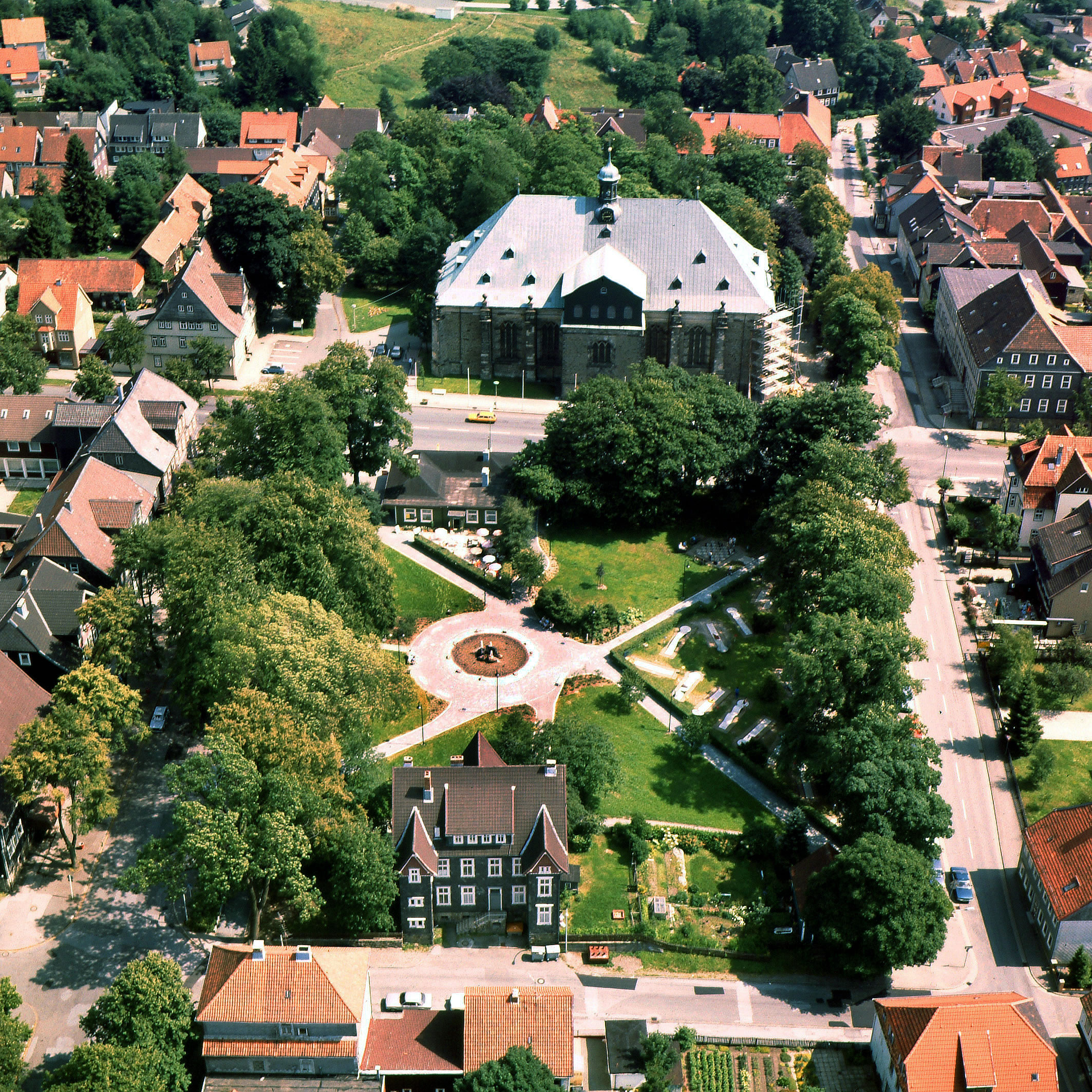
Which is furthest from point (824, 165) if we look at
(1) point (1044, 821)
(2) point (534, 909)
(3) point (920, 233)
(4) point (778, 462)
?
(2) point (534, 909)

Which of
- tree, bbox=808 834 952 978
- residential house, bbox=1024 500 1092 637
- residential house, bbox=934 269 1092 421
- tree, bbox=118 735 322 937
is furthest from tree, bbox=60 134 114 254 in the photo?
tree, bbox=808 834 952 978

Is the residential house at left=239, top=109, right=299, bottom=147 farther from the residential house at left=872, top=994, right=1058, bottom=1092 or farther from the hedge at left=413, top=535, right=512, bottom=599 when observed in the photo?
the residential house at left=872, top=994, right=1058, bottom=1092

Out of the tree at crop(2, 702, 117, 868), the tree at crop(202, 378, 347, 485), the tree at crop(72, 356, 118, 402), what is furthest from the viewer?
the tree at crop(72, 356, 118, 402)

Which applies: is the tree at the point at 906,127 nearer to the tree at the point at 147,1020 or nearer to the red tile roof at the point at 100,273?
the red tile roof at the point at 100,273

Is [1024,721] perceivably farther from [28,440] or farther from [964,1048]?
[28,440]

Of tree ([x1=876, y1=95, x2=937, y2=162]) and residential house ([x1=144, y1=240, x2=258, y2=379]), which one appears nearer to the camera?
residential house ([x1=144, y1=240, x2=258, y2=379])
